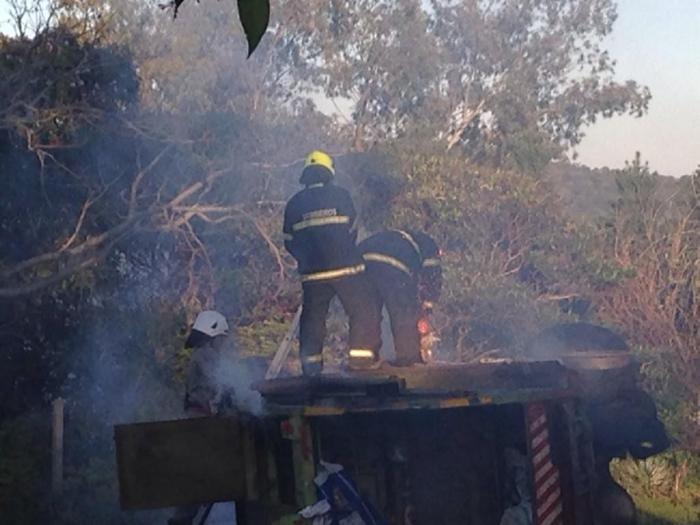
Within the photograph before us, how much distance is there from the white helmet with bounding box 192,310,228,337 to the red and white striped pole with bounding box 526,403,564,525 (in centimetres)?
270

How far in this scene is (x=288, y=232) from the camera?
7.64 meters

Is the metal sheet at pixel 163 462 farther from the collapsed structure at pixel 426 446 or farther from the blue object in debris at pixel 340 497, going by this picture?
the blue object in debris at pixel 340 497

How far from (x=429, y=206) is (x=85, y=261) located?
647 centimetres

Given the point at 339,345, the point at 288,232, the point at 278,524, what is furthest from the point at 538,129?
the point at 278,524

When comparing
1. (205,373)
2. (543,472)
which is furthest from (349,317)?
(543,472)

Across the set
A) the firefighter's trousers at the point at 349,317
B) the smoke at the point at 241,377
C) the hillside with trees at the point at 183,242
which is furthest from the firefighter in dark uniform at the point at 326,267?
the hillside with trees at the point at 183,242

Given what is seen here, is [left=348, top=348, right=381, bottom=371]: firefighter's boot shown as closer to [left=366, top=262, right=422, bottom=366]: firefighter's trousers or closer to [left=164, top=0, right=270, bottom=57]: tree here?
[left=366, top=262, right=422, bottom=366]: firefighter's trousers

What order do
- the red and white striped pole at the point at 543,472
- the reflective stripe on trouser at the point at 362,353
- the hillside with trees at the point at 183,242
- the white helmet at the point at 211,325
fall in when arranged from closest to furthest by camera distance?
1. the red and white striped pole at the point at 543,472
2. the reflective stripe on trouser at the point at 362,353
3. the white helmet at the point at 211,325
4. the hillside with trees at the point at 183,242

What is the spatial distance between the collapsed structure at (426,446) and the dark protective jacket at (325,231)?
38.0 inches

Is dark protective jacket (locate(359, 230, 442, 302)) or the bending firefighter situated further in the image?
dark protective jacket (locate(359, 230, 442, 302))

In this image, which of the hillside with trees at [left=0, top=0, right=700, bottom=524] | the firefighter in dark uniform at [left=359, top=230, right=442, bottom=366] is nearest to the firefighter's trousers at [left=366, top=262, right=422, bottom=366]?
the firefighter in dark uniform at [left=359, top=230, right=442, bottom=366]

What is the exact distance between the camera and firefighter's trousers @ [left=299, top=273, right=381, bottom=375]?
7363 mm

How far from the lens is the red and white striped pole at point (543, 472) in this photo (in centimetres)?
571

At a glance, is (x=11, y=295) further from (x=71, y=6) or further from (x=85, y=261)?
(x=71, y=6)
